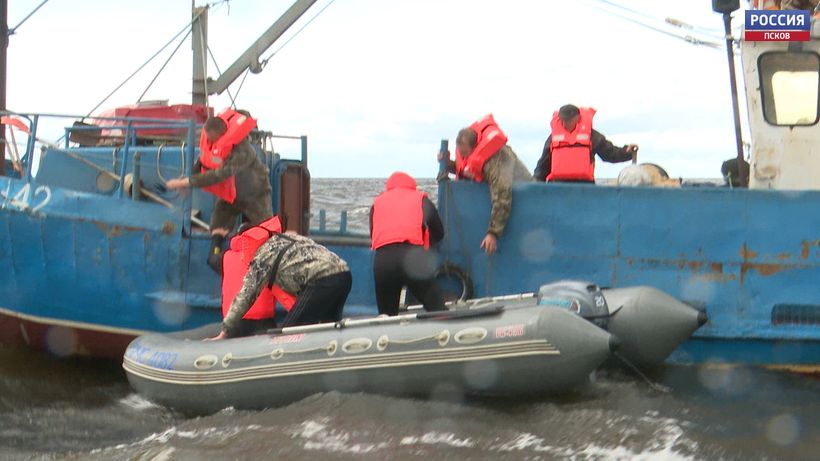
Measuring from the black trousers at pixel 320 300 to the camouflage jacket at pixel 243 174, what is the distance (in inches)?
56.6

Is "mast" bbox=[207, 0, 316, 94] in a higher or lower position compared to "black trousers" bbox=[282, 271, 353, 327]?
higher

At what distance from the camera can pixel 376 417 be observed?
21.0 ft

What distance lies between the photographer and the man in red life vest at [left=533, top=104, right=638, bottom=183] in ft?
26.9

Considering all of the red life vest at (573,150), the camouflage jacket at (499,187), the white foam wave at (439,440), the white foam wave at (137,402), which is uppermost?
the red life vest at (573,150)

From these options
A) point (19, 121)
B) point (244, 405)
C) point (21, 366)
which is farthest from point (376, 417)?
point (19, 121)

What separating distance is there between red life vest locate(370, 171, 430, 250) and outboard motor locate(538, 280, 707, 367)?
1.03m

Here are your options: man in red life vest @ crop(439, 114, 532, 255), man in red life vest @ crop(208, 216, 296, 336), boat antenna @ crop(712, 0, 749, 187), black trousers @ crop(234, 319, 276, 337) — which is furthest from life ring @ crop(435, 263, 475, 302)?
boat antenna @ crop(712, 0, 749, 187)

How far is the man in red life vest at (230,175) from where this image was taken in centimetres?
809

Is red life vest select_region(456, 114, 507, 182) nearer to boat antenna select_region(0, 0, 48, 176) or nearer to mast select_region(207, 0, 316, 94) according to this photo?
mast select_region(207, 0, 316, 94)

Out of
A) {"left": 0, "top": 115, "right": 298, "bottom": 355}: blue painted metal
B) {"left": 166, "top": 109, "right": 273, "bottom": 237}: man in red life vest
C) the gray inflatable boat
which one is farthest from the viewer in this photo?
{"left": 0, "top": 115, "right": 298, "bottom": 355}: blue painted metal

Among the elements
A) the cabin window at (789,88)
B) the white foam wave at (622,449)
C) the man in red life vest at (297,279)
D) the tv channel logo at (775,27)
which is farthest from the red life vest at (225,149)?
the cabin window at (789,88)

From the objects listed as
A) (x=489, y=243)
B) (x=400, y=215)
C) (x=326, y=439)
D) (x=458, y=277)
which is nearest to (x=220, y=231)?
(x=400, y=215)

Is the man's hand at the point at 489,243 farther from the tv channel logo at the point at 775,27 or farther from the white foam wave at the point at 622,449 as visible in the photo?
the tv channel logo at the point at 775,27

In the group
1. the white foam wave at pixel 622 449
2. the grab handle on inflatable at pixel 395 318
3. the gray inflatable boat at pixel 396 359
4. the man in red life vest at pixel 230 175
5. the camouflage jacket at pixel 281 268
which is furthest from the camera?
the man in red life vest at pixel 230 175
